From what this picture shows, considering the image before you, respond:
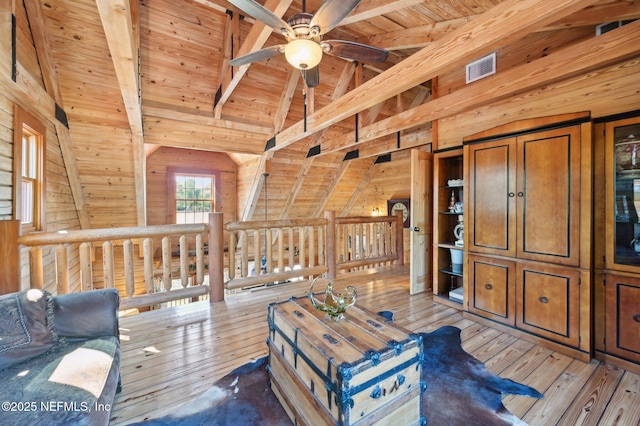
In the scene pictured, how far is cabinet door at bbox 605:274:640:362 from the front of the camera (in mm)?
2061

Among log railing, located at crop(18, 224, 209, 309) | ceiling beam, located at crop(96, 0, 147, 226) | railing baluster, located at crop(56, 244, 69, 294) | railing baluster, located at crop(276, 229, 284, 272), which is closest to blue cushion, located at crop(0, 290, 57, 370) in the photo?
log railing, located at crop(18, 224, 209, 309)

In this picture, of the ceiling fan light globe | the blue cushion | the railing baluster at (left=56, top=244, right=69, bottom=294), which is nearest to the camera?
the blue cushion

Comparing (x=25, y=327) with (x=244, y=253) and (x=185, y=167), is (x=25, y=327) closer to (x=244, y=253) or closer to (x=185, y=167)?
(x=244, y=253)

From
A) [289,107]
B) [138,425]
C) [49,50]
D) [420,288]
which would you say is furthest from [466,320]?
[49,50]

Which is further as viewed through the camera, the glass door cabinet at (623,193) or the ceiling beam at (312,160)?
the ceiling beam at (312,160)

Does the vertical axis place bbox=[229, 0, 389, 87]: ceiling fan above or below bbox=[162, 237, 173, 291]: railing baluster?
above

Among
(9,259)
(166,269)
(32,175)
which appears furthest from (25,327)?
(32,175)

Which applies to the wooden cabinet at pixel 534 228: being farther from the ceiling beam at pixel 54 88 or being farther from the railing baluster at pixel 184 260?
the ceiling beam at pixel 54 88

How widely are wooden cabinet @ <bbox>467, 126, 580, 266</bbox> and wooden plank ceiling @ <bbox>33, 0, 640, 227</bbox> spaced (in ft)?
3.11

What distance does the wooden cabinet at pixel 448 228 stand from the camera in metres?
3.39

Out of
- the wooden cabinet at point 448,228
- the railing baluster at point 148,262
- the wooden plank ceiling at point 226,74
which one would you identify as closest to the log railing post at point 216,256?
the railing baluster at point 148,262

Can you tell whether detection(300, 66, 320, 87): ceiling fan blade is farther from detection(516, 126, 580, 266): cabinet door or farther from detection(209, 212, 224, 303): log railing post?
detection(516, 126, 580, 266): cabinet door

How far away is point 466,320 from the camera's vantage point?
2.99m

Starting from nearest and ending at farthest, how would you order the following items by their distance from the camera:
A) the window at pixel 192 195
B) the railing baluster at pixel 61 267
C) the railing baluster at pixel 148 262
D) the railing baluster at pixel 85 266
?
the railing baluster at pixel 61 267 → the railing baluster at pixel 85 266 → the railing baluster at pixel 148 262 → the window at pixel 192 195
